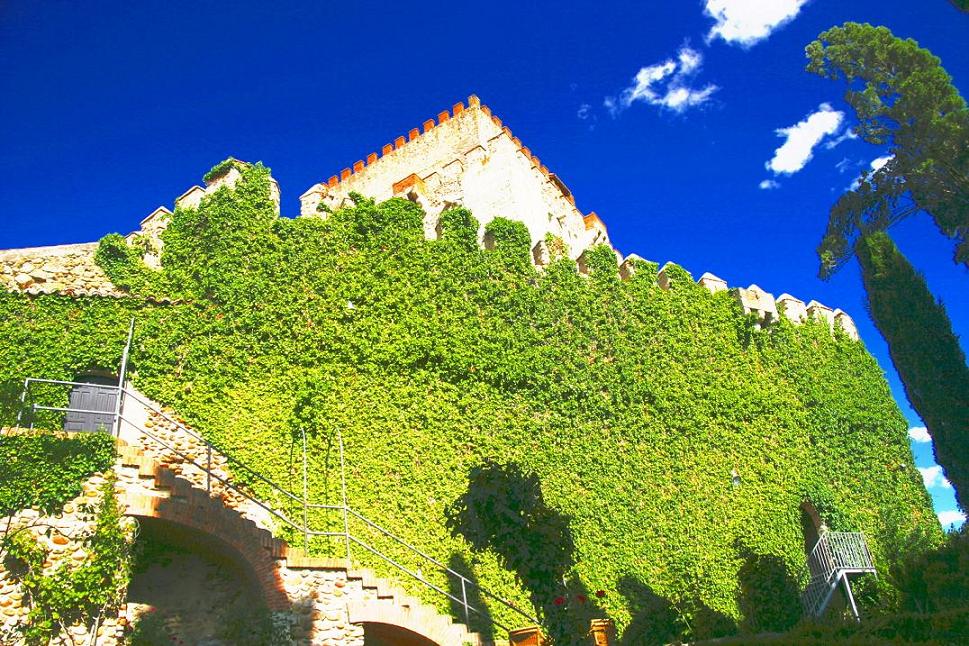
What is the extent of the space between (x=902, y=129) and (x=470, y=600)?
49.3ft

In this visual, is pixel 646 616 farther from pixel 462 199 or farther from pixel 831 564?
pixel 462 199

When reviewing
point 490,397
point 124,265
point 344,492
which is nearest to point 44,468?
point 344,492

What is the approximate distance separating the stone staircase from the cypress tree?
1273 cm

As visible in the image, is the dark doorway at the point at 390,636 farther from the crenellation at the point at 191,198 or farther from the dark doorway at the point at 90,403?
the crenellation at the point at 191,198

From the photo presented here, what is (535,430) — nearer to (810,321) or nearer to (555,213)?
(555,213)

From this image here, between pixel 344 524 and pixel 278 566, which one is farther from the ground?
pixel 344 524

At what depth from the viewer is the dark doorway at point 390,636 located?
9.55 m

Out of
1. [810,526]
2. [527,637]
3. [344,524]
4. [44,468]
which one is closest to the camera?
[44,468]

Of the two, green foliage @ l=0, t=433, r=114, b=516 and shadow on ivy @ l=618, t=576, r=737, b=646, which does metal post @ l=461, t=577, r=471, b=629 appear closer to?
shadow on ivy @ l=618, t=576, r=737, b=646

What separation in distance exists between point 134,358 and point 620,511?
918 cm

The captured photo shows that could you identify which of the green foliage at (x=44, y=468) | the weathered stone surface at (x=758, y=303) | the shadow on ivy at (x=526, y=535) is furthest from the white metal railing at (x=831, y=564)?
the green foliage at (x=44, y=468)

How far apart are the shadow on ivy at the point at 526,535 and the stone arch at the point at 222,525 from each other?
2344 millimetres

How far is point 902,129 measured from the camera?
16891 mm

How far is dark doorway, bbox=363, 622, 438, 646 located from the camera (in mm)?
9555
